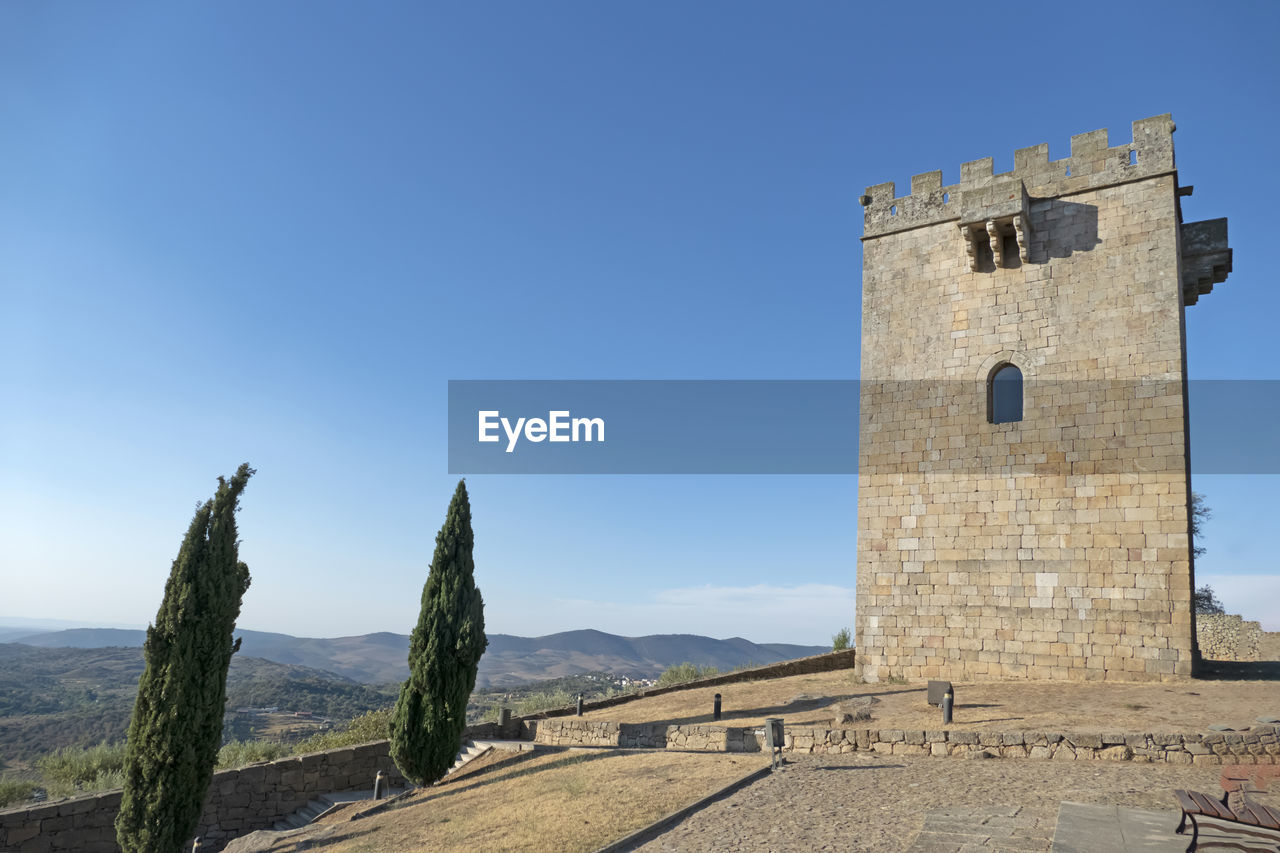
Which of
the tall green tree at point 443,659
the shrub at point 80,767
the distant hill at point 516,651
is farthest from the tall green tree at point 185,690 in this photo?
the distant hill at point 516,651

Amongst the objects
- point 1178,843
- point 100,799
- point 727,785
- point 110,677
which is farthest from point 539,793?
point 110,677

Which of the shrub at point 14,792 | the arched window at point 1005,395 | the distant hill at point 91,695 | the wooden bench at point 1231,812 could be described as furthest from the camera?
the distant hill at point 91,695

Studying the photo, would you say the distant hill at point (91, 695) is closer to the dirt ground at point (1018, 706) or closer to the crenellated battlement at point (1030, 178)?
the dirt ground at point (1018, 706)

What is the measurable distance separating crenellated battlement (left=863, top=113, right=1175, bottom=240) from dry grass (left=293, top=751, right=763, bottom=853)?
1195cm

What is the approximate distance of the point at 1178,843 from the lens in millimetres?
5969

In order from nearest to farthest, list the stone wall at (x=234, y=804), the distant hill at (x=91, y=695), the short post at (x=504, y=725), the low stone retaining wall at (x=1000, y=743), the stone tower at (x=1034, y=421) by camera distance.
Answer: the low stone retaining wall at (x=1000, y=743)
the stone wall at (x=234, y=804)
the stone tower at (x=1034, y=421)
the short post at (x=504, y=725)
the distant hill at (x=91, y=695)

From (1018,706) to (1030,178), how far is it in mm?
10461

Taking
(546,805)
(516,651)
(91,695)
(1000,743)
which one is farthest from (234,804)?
(516,651)

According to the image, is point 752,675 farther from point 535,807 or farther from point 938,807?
point 938,807

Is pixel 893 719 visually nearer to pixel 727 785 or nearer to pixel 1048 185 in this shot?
pixel 727 785

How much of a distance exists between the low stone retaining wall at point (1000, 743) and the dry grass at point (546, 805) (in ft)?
3.29

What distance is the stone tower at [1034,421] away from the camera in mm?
14062

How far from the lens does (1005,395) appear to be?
1583 cm

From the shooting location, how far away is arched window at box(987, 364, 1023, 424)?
51.4 ft
